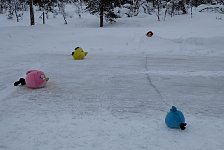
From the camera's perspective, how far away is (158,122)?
5.94 m

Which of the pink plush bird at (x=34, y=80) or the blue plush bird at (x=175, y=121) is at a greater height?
the pink plush bird at (x=34, y=80)

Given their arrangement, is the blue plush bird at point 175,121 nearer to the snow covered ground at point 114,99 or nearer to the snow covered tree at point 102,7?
the snow covered ground at point 114,99

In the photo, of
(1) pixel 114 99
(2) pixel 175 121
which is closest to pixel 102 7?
(1) pixel 114 99

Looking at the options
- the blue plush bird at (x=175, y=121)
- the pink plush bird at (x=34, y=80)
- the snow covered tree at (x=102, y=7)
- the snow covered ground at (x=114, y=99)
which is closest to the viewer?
the snow covered ground at (x=114, y=99)

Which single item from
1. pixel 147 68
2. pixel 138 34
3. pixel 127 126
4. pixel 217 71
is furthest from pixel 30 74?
pixel 138 34

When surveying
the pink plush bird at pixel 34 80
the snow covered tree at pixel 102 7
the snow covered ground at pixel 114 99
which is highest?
the snow covered tree at pixel 102 7

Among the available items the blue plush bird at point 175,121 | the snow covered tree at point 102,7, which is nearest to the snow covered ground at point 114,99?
the blue plush bird at point 175,121

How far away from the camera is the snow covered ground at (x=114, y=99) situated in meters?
→ 5.12

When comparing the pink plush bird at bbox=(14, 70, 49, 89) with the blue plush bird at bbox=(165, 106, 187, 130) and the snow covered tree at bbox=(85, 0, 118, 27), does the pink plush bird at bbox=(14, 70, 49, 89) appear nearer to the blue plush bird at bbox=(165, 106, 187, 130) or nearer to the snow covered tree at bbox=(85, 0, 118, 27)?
the blue plush bird at bbox=(165, 106, 187, 130)

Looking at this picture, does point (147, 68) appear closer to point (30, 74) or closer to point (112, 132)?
point (30, 74)

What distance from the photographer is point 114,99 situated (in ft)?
24.5

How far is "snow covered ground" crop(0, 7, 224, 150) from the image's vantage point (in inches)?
202

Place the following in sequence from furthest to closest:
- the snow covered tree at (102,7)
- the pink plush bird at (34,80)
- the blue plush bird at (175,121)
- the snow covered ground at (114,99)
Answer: the snow covered tree at (102,7)
the pink plush bird at (34,80)
the blue plush bird at (175,121)
the snow covered ground at (114,99)

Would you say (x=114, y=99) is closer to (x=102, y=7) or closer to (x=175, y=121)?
(x=175, y=121)
